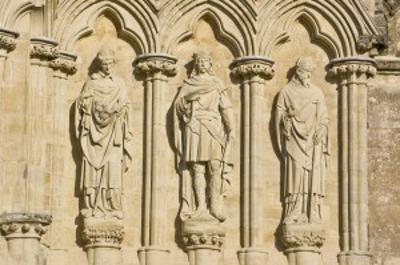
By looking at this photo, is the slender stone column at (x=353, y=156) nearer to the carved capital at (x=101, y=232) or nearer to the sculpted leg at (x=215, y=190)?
the sculpted leg at (x=215, y=190)

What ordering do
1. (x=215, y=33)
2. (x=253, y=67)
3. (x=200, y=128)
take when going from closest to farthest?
(x=200, y=128) → (x=253, y=67) → (x=215, y=33)

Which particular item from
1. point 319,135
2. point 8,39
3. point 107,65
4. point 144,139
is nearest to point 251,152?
point 319,135

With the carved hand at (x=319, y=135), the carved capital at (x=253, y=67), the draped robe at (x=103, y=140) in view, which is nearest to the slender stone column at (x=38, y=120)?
the draped robe at (x=103, y=140)

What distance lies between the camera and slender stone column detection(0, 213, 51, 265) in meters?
16.9

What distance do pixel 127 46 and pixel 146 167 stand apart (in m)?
1.45

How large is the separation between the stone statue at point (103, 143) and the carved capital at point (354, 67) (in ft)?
7.89

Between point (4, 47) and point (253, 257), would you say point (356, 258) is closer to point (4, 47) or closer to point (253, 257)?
point (253, 257)

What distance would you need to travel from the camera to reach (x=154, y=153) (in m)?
18.1

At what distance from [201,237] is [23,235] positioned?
2055mm

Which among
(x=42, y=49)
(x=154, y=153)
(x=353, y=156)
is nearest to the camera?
(x=42, y=49)

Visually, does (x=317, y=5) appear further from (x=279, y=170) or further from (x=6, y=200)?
(x=6, y=200)

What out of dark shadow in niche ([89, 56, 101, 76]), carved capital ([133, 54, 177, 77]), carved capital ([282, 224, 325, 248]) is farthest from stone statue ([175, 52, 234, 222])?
dark shadow in niche ([89, 56, 101, 76])

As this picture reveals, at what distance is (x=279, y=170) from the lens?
18.2 metres

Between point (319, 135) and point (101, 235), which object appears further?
point (319, 135)
